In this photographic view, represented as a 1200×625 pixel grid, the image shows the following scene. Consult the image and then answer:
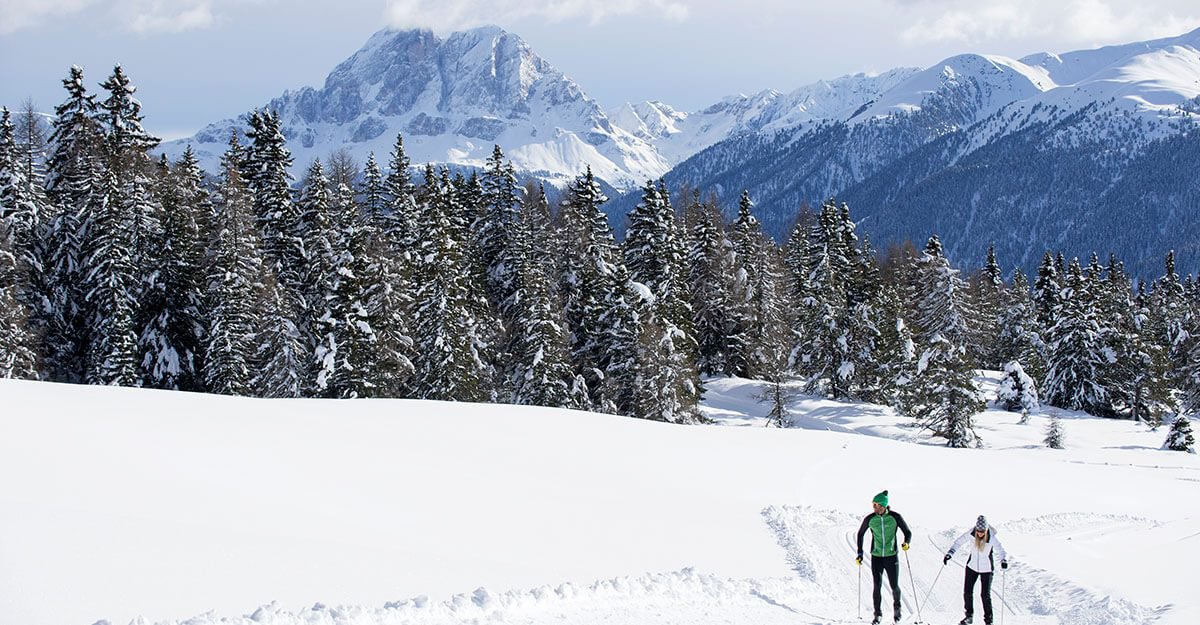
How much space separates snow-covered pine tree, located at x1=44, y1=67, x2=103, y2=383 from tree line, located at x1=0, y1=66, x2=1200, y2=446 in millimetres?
110

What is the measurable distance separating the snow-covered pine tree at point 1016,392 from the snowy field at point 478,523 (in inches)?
1120

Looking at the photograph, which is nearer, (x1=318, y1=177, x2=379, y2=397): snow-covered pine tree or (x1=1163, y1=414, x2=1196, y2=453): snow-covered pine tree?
(x1=318, y1=177, x2=379, y2=397): snow-covered pine tree

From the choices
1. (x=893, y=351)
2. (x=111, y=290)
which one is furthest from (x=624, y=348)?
(x=111, y=290)

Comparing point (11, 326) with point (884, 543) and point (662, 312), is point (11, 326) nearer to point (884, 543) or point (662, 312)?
point (662, 312)

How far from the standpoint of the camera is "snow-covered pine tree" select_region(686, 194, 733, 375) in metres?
50.6

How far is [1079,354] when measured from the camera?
5272 cm

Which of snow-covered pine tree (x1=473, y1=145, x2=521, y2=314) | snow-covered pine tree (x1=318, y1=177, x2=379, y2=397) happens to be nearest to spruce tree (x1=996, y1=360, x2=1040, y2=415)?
snow-covered pine tree (x1=473, y1=145, x2=521, y2=314)

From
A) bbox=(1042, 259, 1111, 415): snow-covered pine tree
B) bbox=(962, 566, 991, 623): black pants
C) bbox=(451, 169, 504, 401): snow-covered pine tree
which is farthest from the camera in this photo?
bbox=(1042, 259, 1111, 415): snow-covered pine tree

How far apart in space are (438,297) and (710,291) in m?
20.7

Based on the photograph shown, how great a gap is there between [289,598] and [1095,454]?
39208 millimetres

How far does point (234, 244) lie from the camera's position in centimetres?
3145

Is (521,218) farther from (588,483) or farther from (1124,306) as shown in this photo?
(1124,306)

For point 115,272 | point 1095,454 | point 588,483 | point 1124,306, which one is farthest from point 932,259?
point 115,272

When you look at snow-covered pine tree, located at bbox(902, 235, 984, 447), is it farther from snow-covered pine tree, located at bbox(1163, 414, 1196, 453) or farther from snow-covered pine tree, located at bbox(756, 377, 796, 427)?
snow-covered pine tree, located at bbox(1163, 414, 1196, 453)
